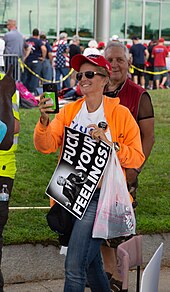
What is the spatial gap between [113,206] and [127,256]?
0.34 meters

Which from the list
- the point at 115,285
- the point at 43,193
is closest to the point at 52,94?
the point at 115,285

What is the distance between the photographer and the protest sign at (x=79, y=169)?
459 cm

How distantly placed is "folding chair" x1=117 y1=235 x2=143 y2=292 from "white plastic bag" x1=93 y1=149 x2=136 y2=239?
9 centimetres

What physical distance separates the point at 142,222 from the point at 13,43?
11503mm

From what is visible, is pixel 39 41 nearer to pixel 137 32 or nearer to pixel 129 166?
pixel 137 32

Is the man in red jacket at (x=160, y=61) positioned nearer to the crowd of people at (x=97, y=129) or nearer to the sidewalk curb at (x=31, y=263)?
the sidewalk curb at (x=31, y=263)

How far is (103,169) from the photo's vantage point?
4590mm

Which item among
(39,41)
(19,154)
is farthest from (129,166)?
(39,41)

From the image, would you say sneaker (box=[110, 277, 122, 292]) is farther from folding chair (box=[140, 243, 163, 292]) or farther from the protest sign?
folding chair (box=[140, 243, 163, 292])

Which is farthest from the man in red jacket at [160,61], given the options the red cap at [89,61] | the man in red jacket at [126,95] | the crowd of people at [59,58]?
the red cap at [89,61]

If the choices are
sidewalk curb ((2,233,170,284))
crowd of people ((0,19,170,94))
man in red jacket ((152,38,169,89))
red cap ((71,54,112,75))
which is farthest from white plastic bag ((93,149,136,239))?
man in red jacket ((152,38,169,89))

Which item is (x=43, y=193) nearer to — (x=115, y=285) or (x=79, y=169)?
(x=115, y=285)

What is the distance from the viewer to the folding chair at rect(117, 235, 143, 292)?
15.1 feet

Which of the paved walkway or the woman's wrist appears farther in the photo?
the paved walkway
